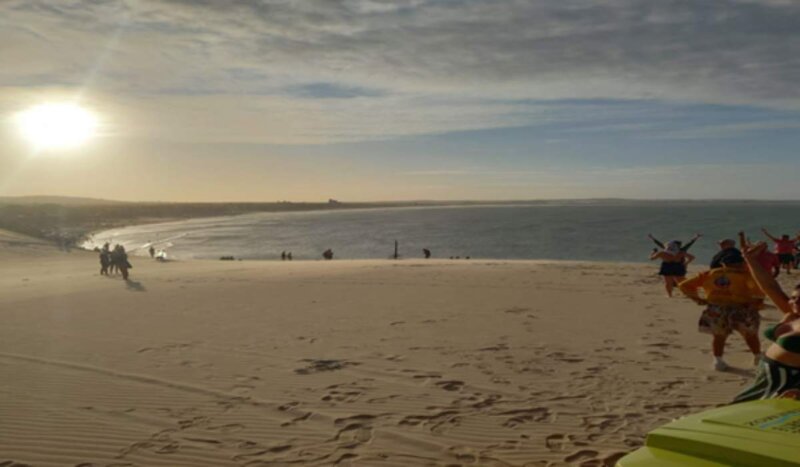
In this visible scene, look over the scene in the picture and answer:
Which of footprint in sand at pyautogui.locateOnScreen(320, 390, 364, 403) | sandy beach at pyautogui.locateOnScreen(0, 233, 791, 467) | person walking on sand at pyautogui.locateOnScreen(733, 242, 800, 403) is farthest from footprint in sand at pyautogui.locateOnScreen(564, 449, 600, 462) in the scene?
footprint in sand at pyautogui.locateOnScreen(320, 390, 364, 403)

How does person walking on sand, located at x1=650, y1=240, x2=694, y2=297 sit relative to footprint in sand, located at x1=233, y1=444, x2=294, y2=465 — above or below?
above

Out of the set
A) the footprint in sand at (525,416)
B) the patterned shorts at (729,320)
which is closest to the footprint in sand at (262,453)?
the footprint in sand at (525,416)

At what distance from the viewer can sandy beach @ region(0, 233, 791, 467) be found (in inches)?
236

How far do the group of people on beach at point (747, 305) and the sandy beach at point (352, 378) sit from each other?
597mm

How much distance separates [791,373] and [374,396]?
4.81 m

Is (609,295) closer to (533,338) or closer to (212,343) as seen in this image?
(533,338)

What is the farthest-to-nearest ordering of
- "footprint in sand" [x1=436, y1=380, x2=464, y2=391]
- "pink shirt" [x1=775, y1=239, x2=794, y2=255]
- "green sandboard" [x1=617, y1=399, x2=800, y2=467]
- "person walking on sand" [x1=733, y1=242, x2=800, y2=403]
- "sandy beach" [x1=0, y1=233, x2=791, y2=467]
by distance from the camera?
"pink shirt" [x1=775, y1=239, x2=794, y2=255]
"footprint in sand" [x1=436, y1=380, x2=464, y2=391]
"sandy beach" [x1=0, y1=233, x2=791, y2=467]
"person walking on sand" [x1=733, y1=242, x2=800, y2=403]
"green sandboard" [x1=617, y1=399, x2=800, y2=467]

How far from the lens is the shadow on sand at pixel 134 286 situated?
1991cm

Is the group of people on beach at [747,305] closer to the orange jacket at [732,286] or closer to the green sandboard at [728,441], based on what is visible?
the orange jacket at [732,286]

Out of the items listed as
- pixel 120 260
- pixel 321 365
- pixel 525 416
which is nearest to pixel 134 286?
pixel 120 260

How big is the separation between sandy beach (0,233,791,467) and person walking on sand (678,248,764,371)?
1.98 ft

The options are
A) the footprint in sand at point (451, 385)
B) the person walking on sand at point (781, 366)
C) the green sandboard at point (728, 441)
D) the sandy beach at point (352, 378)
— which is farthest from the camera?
the footprint in sand at point (451, 385)

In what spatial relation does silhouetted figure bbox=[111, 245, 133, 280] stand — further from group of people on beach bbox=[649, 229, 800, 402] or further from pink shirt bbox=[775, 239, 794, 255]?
pink shirt bbox=[775, 239, 794, 255]

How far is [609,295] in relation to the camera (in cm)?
1647
